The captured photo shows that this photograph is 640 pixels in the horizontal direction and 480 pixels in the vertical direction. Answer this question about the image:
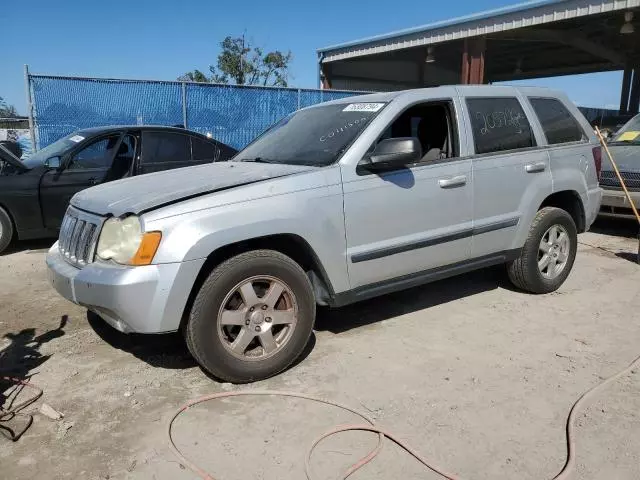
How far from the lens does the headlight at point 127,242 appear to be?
2.85 metres

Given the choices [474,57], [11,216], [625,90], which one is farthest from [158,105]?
[625,90]

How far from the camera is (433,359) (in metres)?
3.58

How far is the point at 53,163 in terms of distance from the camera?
6398mm

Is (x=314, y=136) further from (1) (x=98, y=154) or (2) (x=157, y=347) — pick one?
(1) (x=98, y=154)

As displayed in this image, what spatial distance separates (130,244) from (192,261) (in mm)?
357

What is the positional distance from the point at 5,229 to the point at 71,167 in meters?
1.03

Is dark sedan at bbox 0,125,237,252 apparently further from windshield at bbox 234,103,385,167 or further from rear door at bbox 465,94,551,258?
rear door at bbox 465,94,551,258

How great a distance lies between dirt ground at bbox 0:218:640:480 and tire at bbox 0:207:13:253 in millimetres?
1648

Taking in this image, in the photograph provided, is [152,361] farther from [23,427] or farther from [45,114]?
[45,114]

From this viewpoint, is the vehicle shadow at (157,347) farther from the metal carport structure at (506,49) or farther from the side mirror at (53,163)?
the metal carport structure at (506,49)

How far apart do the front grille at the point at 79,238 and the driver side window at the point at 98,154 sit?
323 cm

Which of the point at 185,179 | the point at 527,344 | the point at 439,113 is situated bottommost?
the point at 527,344

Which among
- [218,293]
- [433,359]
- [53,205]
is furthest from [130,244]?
[53,205]

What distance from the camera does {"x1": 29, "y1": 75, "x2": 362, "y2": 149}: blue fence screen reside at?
9789mm
